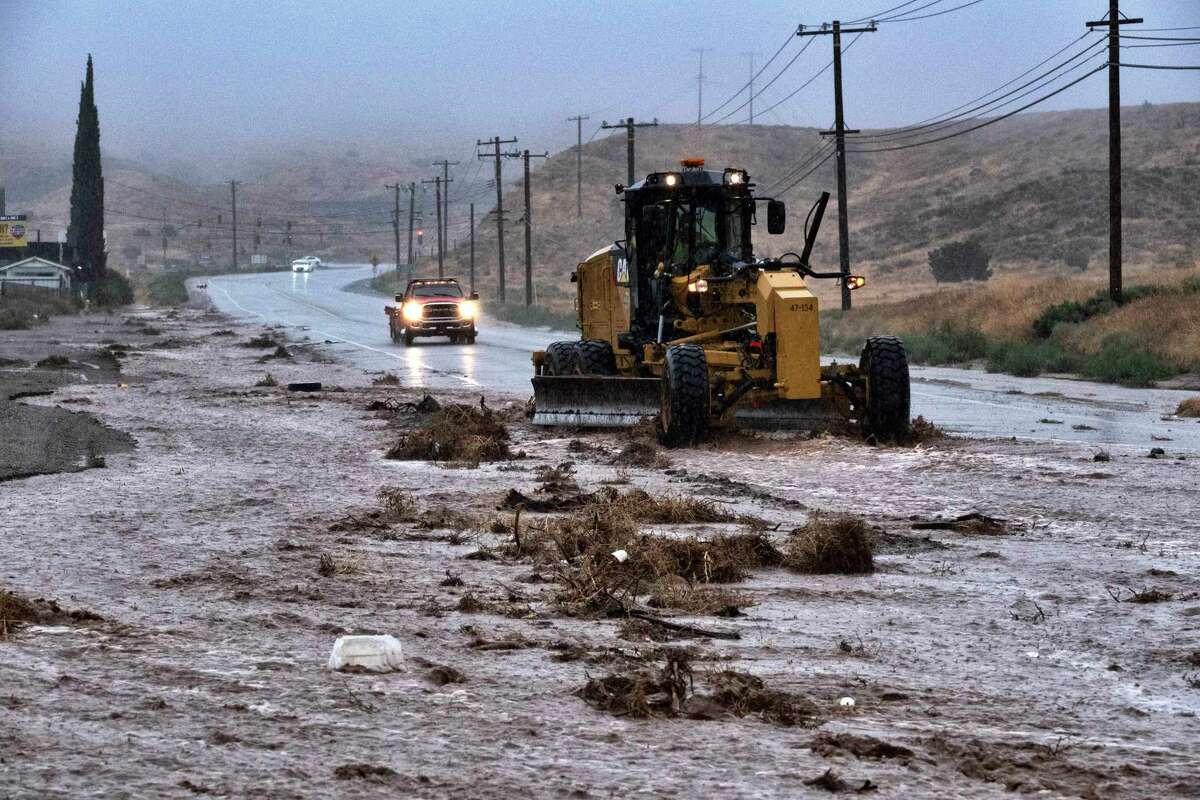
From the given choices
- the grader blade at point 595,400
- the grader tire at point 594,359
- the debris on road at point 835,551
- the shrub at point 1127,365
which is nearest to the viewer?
the debris on road at point 835,551

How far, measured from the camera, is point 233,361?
36875mm

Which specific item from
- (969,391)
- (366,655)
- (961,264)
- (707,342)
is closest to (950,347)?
(969,391)

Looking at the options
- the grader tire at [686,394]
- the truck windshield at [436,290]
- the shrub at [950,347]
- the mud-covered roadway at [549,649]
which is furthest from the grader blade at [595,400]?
the truck windshield at [436,290]

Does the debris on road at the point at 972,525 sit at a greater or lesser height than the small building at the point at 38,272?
lesser

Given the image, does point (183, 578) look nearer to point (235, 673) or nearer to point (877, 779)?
point (235, 673)

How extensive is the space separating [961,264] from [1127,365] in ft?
247

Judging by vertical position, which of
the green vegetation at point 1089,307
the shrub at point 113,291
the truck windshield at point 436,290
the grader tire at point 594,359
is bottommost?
the grader tire at point 594,359

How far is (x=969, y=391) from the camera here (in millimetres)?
27547

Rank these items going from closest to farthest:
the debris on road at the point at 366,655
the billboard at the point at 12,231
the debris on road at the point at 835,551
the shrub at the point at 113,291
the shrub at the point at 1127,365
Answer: the debris on road at the point at 366,655 → the debris on road at the point at 835,551 → the shrub at the point at 1127,365 → the shrub at the point at 113,291 → the billboard at the point at 12,231

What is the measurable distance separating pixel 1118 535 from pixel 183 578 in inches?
242

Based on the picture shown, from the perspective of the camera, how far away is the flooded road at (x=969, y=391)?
62.7 ft

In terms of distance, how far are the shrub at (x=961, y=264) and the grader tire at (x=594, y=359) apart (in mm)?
86324

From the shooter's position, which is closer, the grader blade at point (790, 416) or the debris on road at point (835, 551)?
the debris on road at point (835, 551)

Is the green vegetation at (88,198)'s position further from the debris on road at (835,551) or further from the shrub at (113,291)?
the debris on road at (835,551)
